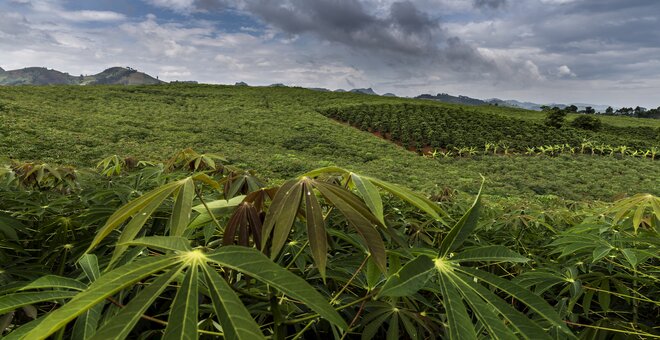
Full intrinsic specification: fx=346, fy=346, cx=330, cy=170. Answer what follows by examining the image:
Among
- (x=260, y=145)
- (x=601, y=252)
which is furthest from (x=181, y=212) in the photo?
(x=260, y=145)

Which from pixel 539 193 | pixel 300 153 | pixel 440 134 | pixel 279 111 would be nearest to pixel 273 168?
pixel 300 153

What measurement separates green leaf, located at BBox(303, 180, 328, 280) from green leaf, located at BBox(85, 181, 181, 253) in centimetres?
27

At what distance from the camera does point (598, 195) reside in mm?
10703

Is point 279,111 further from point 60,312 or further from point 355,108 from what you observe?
point 60,312

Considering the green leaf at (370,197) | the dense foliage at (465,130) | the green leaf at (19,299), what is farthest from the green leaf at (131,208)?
the dense foliage at (465,130)

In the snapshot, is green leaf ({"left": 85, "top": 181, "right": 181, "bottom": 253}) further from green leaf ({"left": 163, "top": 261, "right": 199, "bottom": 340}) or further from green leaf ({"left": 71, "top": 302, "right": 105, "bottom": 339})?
green leaf ({"left": 163, "top": 261, "right": 199, "bottom": 340})

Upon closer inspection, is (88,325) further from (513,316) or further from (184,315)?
(513,316)

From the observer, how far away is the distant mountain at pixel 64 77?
166625mm

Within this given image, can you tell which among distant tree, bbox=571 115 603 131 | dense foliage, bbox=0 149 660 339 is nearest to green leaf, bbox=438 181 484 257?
dense foliage, bbox=0 149 660 339

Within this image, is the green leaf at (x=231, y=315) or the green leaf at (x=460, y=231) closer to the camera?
the green leaf at (x=231, y=315)

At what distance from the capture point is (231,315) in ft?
1.36

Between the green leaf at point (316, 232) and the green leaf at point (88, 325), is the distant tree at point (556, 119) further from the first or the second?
the green leaf at point (88, 325)

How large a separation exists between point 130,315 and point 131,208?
0.85ft

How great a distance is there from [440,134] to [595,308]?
1945 centimetres
